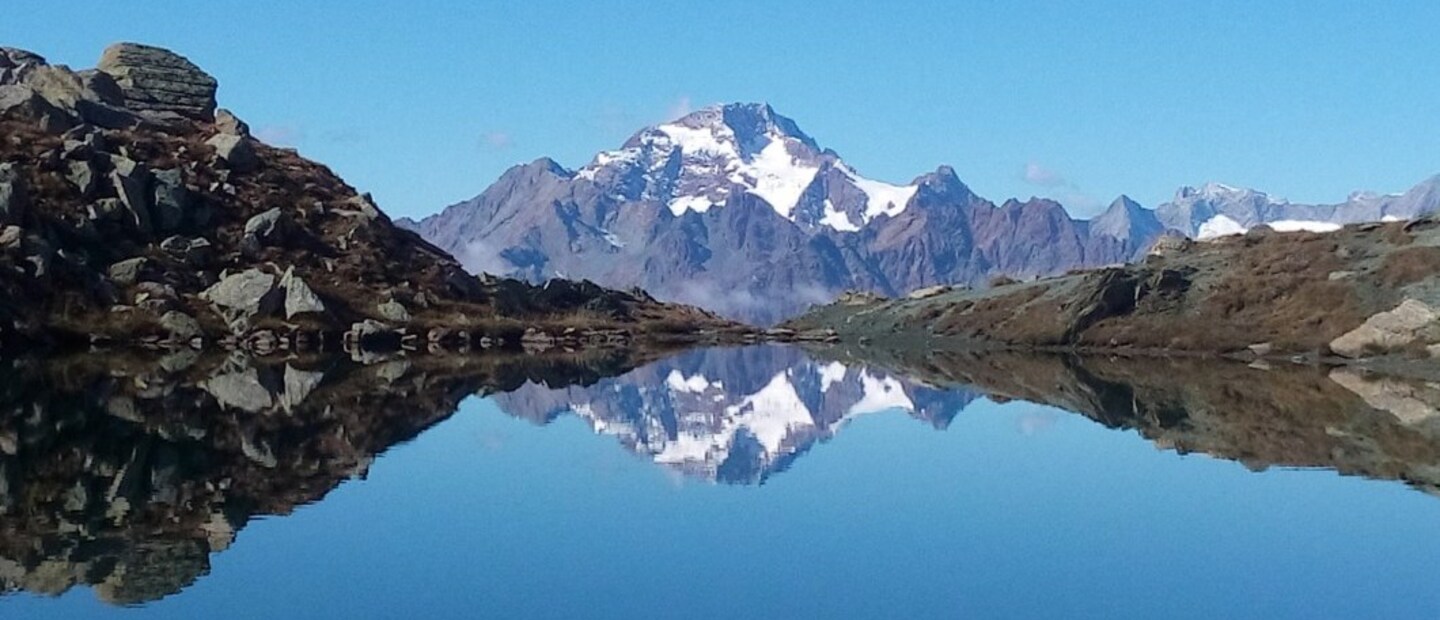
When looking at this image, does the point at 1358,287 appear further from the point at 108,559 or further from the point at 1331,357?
the point at 108,559

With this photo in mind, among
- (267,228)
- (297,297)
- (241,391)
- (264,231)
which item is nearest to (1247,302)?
(297,297)

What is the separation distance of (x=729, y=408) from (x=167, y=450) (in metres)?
43.0

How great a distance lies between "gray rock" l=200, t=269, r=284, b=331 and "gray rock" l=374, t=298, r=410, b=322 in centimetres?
1034

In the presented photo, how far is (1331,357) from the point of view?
11038 centimetres

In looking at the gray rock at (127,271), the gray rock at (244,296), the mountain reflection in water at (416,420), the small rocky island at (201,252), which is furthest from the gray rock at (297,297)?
the mountain reflection in water at (416,420)

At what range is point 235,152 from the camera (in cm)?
15500

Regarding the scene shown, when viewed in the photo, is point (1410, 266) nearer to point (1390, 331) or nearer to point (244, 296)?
point (1390, 331)

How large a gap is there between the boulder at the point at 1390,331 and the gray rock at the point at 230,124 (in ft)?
400

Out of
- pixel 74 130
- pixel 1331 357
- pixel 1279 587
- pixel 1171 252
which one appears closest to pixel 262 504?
pixel 1279 587

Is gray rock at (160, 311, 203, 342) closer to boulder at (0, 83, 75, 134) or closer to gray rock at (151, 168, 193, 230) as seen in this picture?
gray rock at (151, 168, 193, 230)

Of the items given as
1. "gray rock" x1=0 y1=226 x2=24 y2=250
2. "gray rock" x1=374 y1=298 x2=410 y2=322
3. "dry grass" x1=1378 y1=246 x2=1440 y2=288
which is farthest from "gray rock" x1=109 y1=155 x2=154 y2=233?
"dry grass" x1=1378 y1=246 x2=1440 y2=288

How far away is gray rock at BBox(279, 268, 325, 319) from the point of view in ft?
411

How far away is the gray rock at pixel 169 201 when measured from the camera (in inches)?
5241

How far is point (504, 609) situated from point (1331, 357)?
10043 centimetres
